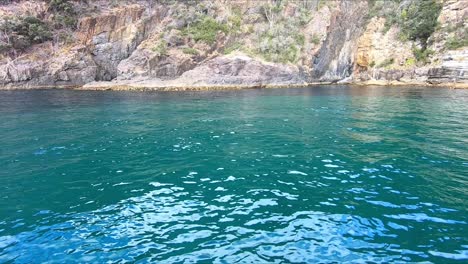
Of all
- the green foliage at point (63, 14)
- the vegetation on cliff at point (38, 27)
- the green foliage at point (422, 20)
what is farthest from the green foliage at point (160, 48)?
the green foliage at point (422, 20)

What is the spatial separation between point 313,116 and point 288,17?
43.1 metres

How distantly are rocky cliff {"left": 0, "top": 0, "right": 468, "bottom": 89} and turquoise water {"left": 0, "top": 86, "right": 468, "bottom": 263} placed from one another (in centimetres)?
3276

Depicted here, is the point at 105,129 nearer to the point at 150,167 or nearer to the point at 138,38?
the point at 150,167

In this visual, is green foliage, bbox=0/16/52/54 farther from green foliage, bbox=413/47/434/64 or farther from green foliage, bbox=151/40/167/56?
green foliage, bbox=413/47/434/64

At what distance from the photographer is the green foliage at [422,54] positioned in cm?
4884

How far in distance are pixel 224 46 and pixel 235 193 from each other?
47617 millimetres

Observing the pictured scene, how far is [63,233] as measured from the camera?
6.59 m

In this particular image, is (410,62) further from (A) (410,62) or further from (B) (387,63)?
(B) (387,63)

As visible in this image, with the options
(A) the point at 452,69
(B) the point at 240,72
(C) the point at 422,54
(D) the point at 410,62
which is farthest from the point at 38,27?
(A) the point at 452,69

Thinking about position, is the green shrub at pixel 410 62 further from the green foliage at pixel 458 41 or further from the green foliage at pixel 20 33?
the green foliage at pixel 20 33

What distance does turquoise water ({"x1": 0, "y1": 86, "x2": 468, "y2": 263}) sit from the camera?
6.00 m

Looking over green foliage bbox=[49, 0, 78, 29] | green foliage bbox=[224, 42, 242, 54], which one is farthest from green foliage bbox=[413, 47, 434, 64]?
green foliage bbox=[49, 0, 78, 29]

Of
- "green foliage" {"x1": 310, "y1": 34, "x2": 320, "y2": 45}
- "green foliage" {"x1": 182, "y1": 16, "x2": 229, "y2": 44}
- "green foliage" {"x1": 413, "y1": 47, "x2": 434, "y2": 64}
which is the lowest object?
"green foliage" {"x1": 413, "y1": 47, "x2": 434, "y2": 64}

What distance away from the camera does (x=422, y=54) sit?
163 ft
